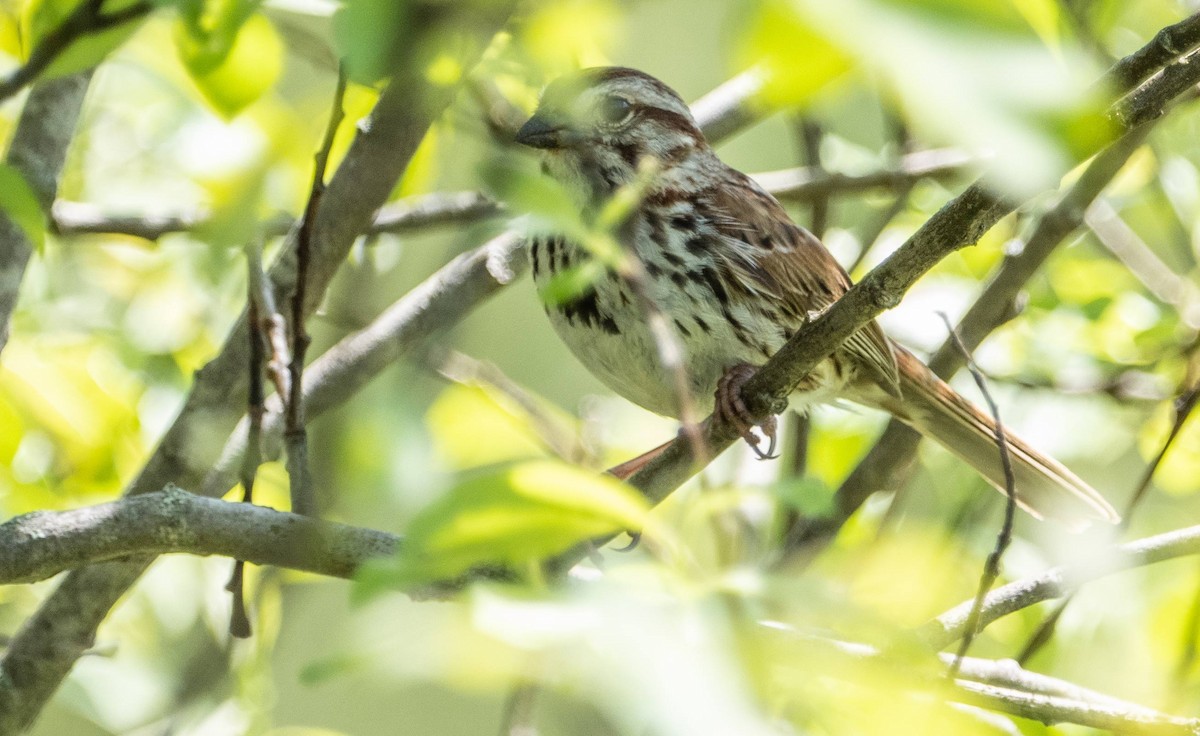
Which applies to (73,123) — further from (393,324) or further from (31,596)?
(31,596)

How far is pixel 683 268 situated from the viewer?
3111 millimetres

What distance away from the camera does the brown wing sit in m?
3.21

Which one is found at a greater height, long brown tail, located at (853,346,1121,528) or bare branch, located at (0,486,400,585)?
long brown tail, located at (853,346,1121,528)

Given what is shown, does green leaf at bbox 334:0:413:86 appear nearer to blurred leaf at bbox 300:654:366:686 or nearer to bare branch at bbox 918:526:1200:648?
blurred leaf at bbox 300:654:366:686

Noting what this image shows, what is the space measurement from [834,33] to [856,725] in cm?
82

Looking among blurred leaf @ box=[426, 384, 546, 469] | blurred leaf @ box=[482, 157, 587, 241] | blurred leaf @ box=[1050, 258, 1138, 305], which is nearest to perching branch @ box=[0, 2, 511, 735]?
blurred leaf @ box=[426, 384, 546, 469]

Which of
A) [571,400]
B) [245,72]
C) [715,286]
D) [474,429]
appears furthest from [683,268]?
[571,400]

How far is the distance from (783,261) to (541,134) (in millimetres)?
762

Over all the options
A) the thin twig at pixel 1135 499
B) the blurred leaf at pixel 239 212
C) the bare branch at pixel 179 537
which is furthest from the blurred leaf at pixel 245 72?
the thin twig at pixel 1135 499

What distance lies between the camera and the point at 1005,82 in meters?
0.64

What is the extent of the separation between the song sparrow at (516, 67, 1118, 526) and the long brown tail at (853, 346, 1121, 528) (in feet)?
0.06

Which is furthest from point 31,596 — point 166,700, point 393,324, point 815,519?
point 815,519

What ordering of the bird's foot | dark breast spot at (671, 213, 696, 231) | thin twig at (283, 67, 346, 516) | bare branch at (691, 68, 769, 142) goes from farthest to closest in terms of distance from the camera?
bare branch at (691, 68, 769, 142) → dark breast spot at (671, 213, 696, 231) → the bird's foot → thin twig at (283, 67, 346, 516)

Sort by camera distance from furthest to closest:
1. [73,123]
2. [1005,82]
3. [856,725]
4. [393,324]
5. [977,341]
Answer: [977,341]
[393,324]
[73,123]
[856,725]
[1005,82]
